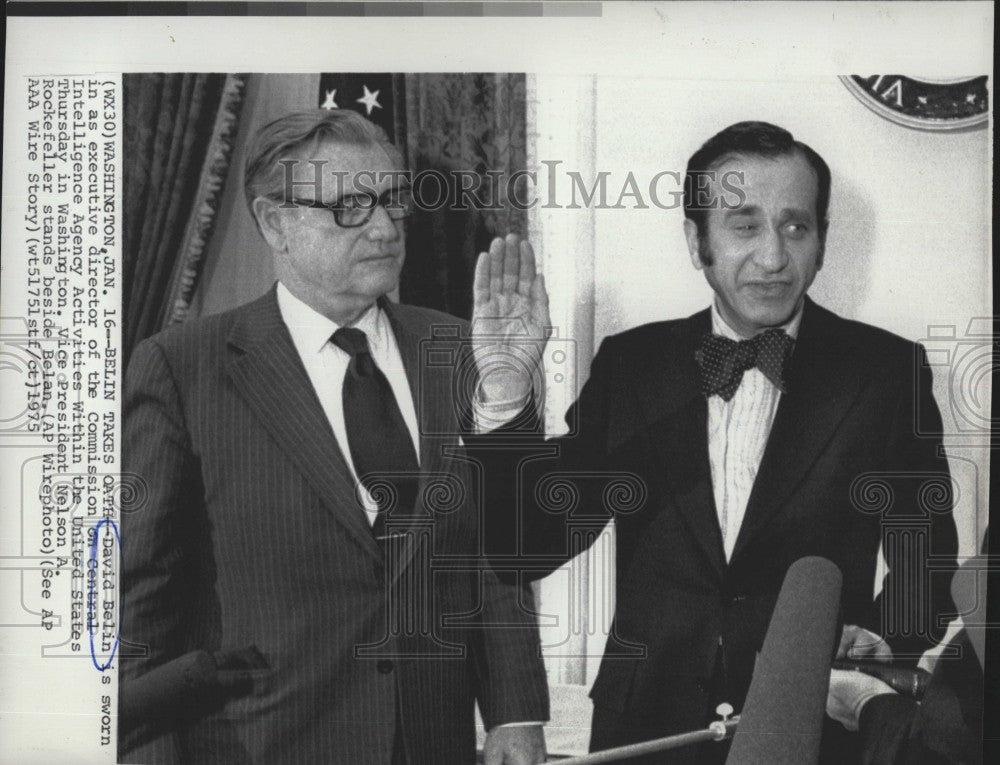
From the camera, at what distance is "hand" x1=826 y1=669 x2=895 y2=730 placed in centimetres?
222

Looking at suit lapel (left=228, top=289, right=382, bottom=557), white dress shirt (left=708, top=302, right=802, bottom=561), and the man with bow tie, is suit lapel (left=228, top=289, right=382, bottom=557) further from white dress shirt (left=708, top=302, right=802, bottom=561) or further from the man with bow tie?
white dress shirt (left=708, top=302, right=802, bottom=561)

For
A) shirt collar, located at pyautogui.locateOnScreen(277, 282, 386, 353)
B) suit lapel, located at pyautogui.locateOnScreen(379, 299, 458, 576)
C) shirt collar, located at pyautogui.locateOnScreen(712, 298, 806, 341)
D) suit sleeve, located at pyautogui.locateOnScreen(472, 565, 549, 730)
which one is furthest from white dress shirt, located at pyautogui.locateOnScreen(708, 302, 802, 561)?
shirt collar, located at pyautogui.locateOnScreen(277, 282, 386, 353)

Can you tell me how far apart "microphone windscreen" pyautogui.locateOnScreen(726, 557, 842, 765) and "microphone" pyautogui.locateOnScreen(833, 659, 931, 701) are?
9cm

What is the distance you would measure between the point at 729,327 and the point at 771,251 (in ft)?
0.59

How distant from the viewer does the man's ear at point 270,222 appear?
222 centimetres

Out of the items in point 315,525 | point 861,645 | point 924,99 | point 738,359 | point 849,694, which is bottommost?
point 849,694

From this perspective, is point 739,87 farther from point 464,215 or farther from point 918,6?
point 464,215

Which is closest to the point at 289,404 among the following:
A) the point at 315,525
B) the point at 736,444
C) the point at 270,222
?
the point at 315,525

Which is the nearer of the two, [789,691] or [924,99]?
[789,691]

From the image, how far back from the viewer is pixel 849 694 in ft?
7.30

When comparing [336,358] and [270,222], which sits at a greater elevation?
[270,222]

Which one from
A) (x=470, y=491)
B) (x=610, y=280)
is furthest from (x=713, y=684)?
(x=610, y=280)

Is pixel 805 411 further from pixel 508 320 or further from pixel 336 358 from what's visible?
pixel 336 358

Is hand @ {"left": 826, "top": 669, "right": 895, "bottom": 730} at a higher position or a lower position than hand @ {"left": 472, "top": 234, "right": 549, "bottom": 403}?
lower
